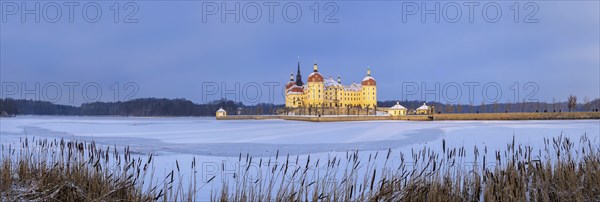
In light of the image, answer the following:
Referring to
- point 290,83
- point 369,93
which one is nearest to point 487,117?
point 369,93

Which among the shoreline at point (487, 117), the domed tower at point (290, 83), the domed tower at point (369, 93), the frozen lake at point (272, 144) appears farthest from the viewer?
the domed tower at point (290, 83)

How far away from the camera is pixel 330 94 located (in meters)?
80.6

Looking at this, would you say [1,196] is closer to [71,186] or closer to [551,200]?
[71,186]

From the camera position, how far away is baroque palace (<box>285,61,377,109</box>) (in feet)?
253

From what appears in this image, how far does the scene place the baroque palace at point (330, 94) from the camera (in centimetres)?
7725

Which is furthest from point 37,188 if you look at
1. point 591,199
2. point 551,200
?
point 591,199

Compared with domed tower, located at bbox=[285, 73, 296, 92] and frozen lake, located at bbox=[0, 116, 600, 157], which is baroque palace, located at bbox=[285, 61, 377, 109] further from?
frozen lake, located at bbox=[0, 116, 600, 157]

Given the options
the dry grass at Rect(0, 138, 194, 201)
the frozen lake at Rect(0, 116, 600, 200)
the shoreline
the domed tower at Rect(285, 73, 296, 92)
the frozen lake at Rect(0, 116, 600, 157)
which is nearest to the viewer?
the dry grass at Rect(0, 138, 194, 201)

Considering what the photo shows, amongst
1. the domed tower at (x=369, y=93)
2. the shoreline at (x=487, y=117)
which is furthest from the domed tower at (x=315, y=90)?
the shoreline at (x=487, y=117)

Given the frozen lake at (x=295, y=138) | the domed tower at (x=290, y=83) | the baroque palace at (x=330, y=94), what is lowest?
the frozen lake at (x=295, y=138)

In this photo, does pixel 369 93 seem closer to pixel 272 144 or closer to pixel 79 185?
pixel 272 144

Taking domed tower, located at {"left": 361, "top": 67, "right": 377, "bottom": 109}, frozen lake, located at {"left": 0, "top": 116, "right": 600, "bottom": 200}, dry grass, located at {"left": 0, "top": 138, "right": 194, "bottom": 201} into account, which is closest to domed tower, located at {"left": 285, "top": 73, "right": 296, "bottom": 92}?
domed tower, located at {"left": 361, "top": 67, "right": 377, "bottom": 109}

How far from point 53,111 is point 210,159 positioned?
144899 mm

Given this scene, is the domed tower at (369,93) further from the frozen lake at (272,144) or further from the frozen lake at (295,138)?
the frozen lake at (272,144)
